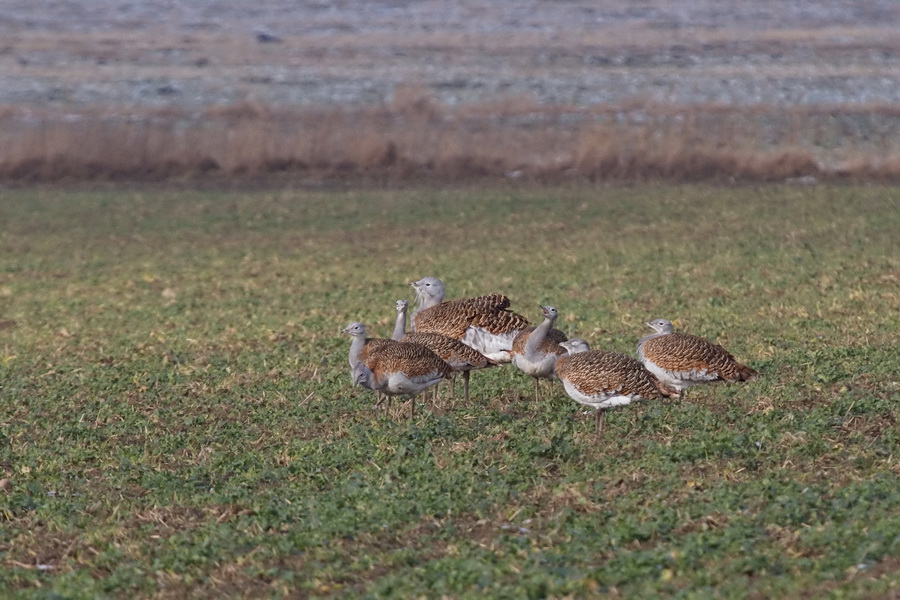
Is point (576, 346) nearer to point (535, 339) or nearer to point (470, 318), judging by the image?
point (535, 339)

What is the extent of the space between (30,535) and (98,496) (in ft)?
3.10

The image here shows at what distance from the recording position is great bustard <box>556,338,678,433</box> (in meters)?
11.0

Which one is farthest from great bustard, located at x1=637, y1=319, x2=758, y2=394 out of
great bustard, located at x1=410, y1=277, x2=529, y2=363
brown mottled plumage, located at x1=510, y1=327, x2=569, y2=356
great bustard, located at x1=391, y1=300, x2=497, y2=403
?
great bustard, located at x1=410, y1=277, x2=529, y2=363

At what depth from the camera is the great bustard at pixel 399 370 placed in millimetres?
11711

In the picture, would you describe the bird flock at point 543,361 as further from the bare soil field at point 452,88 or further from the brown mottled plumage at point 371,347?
the bare soil field at point 452,88

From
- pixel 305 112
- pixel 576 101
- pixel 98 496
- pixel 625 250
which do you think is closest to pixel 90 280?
pixel 625 250

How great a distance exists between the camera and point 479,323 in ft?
45.0

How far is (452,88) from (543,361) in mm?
54144

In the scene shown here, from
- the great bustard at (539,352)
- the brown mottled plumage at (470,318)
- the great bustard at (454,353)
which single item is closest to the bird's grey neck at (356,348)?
the great bustard at (454,353)

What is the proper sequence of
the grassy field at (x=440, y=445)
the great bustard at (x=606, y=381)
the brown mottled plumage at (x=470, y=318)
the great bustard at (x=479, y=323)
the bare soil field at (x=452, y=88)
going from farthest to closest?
1. the bare soil field at (x=452, y=88)
2. the brown mottled plumage at (x=470, y=318)
3. the great bustard at (x=479, y=323)
4. the great bustard at (x=606, y=381)
5. the grassy field at (x=440, y=445)

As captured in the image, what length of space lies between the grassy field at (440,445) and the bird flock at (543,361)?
28 centimetres

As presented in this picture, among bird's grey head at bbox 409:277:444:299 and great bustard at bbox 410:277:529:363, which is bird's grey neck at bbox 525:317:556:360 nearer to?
great bustard at bbox 410:277:529:363

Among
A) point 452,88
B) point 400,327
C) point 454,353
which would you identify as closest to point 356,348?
point 454,353

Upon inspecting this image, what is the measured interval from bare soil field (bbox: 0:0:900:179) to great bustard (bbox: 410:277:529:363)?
2295 centimetres
